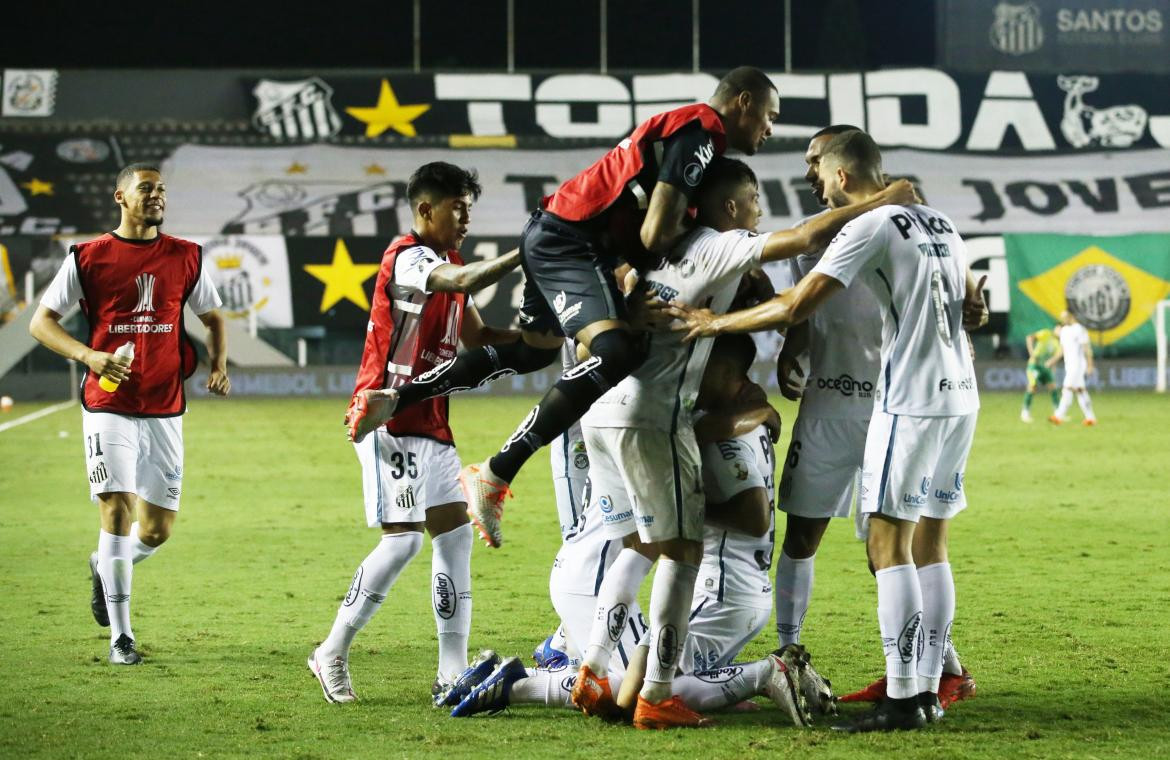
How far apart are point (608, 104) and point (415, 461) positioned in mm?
32215

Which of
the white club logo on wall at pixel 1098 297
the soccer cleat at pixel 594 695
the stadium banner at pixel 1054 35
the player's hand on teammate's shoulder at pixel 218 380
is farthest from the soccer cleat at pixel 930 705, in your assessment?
the stadium banner at pixel 1054 35

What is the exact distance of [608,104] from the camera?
37.3 metres

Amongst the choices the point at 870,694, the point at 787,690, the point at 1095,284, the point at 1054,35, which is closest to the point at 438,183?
the point at 787,690

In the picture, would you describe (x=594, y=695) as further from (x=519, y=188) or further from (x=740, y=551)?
(x=519, y=188)

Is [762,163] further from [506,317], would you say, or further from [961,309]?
[961,309]

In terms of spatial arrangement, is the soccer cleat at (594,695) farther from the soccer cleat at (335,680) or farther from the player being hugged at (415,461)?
the soccer cleat at (335,680)

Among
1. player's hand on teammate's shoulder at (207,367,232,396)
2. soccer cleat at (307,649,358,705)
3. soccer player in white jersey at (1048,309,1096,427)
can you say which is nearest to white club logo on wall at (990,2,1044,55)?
soccer player in white jersey at (1048,309,1096,427)

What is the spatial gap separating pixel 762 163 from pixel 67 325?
678 inches

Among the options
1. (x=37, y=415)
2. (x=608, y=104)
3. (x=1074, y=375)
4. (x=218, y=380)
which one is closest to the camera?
(x=218, y=380)

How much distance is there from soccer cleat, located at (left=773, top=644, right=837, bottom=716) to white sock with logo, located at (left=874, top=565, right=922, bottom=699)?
0.28 metres

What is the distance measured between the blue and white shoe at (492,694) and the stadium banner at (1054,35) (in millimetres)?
34774

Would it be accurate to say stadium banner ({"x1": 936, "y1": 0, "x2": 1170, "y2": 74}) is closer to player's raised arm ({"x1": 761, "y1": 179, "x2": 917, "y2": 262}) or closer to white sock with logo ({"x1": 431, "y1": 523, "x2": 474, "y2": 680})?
player's raised arm ({"x1": 761, "y1": 179, "x2": 917, "y2": 262})

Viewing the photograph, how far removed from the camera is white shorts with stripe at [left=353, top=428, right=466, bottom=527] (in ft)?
19.8

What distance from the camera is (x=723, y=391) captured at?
19.2 ft
